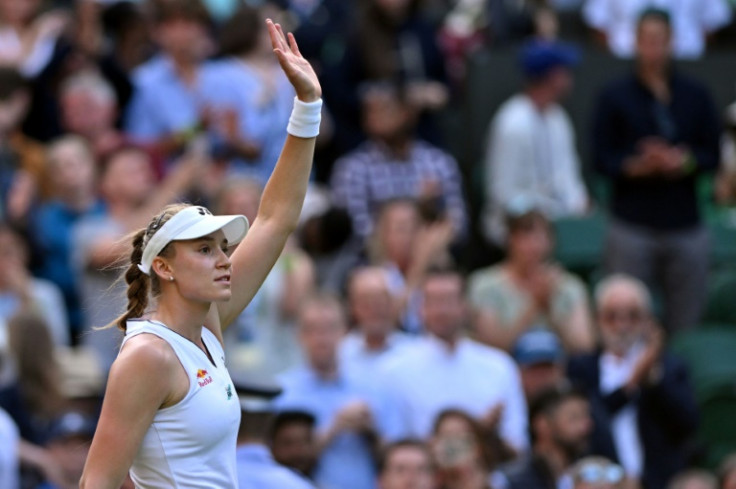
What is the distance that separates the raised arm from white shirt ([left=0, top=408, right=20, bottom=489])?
116 inches

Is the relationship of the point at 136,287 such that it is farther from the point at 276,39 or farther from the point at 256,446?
the point at 256,446

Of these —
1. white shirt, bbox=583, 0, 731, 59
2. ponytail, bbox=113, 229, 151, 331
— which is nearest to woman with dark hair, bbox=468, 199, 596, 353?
white shirt, bbox=583, 0, 731, 59

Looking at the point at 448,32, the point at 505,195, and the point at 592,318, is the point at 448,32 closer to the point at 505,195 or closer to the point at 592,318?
the point at 505,195

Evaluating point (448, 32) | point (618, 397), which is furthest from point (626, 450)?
point (448, 32)

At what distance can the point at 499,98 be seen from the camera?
449 inches

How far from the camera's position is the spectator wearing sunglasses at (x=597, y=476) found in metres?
7.21

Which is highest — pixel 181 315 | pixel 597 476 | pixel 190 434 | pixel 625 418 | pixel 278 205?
pixel 278 205

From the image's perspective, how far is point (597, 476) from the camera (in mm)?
7227

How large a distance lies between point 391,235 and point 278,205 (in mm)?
4981

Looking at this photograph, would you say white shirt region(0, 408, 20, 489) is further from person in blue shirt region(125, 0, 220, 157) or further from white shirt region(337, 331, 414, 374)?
person in blue shirt region(125, 0, 220, 157)

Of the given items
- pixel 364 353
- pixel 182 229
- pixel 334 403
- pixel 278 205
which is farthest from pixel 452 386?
pixel 182 229

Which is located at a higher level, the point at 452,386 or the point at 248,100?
the point at 248,100

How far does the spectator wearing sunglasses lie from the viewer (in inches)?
284

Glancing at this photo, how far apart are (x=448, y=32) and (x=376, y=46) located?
1344mm
